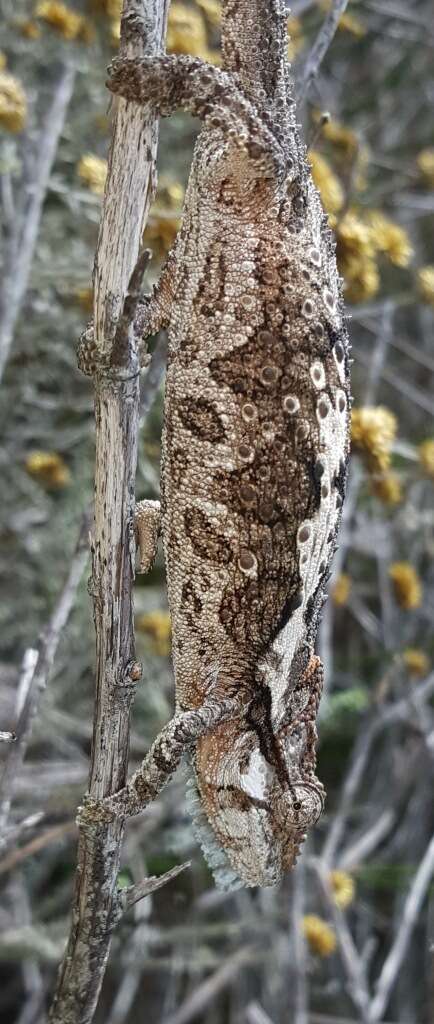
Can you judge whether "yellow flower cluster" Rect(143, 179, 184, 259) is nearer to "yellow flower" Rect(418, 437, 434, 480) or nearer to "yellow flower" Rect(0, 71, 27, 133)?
"yellow flower" Rect(0, 71, 27, 133)

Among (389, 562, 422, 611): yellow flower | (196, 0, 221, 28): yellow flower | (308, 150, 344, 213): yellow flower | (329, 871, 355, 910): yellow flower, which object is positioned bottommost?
(329, 871, 355, 910): yellow flower

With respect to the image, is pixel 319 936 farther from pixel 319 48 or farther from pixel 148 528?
pixel 319 48

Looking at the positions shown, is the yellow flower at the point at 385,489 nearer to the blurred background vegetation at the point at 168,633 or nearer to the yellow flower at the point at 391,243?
the blurred background vegetation at the point at 168,633

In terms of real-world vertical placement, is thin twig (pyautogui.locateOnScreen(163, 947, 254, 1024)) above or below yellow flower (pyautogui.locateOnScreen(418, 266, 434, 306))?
below

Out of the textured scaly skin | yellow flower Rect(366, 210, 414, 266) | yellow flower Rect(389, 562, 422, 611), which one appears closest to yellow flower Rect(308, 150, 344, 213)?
yellow flower Rect(366, 210, 414, 266)

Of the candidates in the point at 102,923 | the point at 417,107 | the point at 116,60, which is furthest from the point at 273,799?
the point at 417,107

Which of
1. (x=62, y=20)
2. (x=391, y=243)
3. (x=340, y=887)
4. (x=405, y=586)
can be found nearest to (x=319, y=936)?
(x=340, y=887)
